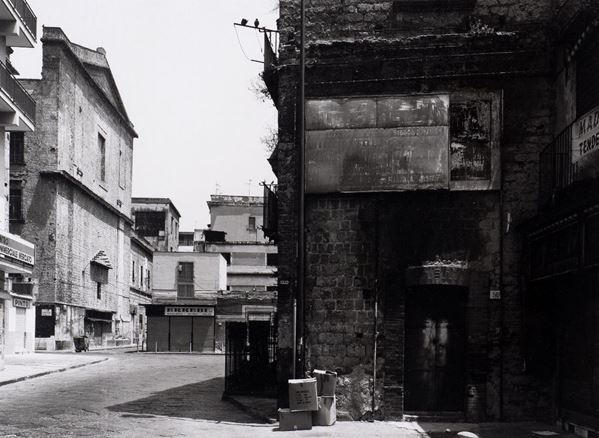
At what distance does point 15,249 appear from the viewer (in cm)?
2377

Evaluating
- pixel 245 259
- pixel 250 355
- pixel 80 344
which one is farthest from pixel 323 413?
pixel 245 259

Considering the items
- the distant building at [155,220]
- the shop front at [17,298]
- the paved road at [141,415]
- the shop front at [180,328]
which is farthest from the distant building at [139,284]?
the paved road at [141,415]

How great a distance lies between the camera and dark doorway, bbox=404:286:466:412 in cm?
1335

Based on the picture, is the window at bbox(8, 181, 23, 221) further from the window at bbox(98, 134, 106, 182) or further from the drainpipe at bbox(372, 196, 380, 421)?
the drainpipe at bbox(372, 196, 380, 421)

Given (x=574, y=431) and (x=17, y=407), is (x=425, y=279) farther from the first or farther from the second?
(x=17, y=407)

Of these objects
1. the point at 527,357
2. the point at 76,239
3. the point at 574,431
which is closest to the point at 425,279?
the point at 527,357

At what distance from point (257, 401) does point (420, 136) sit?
21.5 ft

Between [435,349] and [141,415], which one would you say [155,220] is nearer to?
[141,415]

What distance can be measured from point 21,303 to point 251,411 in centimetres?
2135

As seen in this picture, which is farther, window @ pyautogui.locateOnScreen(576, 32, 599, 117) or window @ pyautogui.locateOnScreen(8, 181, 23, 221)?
window @ pyautogui.locateOnScreen(8, 181, 23, 221)

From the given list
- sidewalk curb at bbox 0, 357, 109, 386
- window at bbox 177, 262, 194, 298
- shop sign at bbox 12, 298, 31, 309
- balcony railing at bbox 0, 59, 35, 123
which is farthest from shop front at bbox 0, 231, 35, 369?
window at bbox 177, 262, 194, 298

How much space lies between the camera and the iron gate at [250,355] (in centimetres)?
1772

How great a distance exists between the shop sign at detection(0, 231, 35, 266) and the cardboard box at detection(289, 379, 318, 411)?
43.5ft

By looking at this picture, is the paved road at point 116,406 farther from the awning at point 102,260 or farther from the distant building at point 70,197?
the awning at point 102,260
